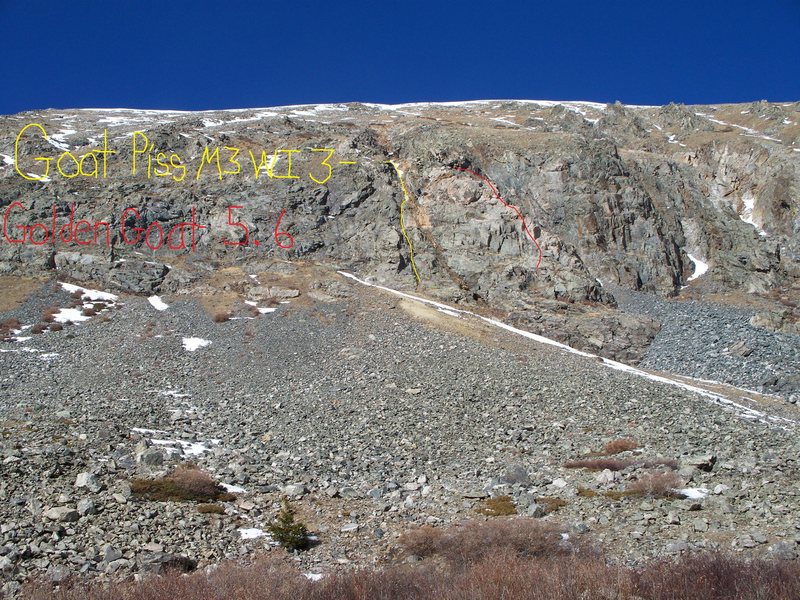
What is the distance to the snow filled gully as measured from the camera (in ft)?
81.4

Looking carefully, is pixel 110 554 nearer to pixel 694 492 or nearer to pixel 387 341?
pixel 694 492

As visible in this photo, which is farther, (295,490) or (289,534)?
(295,490)

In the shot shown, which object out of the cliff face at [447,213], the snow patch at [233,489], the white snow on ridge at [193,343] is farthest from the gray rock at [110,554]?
the cliff face at [447,213]

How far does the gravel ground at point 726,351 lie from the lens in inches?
1364

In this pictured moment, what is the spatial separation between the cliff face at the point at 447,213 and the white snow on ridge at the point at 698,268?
25cm

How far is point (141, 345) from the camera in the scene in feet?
115

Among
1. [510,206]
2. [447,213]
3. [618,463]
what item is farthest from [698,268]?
A: [618,463]

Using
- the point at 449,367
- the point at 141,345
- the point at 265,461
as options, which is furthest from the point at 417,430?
the point at 141,345

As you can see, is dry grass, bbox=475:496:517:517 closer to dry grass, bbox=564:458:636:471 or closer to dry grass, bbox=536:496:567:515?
dry grass, bbox=536:496:567:515

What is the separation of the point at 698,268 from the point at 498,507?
2464 inches

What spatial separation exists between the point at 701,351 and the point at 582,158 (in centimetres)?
A: 3510

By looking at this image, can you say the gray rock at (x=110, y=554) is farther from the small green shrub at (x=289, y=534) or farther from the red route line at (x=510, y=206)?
the red route line at (x=510, y=206)

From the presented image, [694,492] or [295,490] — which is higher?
[694,492]

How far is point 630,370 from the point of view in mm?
35750
